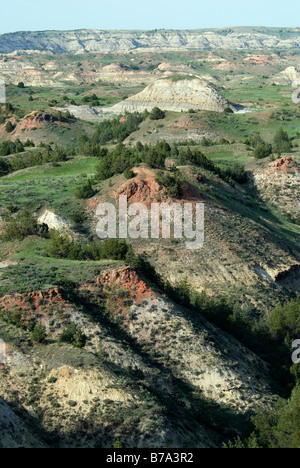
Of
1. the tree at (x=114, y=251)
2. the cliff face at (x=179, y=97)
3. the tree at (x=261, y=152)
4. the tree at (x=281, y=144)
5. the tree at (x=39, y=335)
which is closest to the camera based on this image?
the tree at (x=39, y=335)

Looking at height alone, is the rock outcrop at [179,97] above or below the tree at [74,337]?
above

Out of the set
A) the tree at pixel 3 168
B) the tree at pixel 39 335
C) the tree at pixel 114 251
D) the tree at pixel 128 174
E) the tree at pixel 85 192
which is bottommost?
the tree at pixel 3 168

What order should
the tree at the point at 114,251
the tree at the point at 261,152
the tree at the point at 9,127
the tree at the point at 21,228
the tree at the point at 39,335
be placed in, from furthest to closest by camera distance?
the tree at the point at 9,127 < the tree at the point at 261,152 < the tree at the point at 21,228 < the tree at the point at 114,251 < the tree at the point at 39,335

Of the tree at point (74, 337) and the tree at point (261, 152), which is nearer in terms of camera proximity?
the tree at point (74, 337)

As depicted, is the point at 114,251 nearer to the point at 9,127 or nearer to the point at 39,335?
the point at 39,335

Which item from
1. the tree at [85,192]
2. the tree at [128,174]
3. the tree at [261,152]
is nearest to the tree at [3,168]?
the tree at [85,192]

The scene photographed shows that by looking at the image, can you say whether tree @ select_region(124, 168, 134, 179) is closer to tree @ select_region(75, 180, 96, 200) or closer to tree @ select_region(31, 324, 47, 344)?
tree @ select_region(75, 180, 96, 200)

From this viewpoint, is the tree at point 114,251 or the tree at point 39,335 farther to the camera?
the tree at point 114,251

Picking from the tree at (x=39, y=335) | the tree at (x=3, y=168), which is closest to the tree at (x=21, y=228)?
the tree at (x=39, y=335)

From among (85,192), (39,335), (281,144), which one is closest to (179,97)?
(281,144)

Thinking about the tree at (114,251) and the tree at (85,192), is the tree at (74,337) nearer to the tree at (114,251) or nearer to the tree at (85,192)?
the tree at (114,251)

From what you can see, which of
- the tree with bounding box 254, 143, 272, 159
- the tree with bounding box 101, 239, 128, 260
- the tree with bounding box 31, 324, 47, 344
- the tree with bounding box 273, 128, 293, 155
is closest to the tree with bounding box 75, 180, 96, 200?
the tree with bounding box 101, 239, 128, 260

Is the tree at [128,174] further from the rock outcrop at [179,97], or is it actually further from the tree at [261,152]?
the rock outcrop at [179,97]
